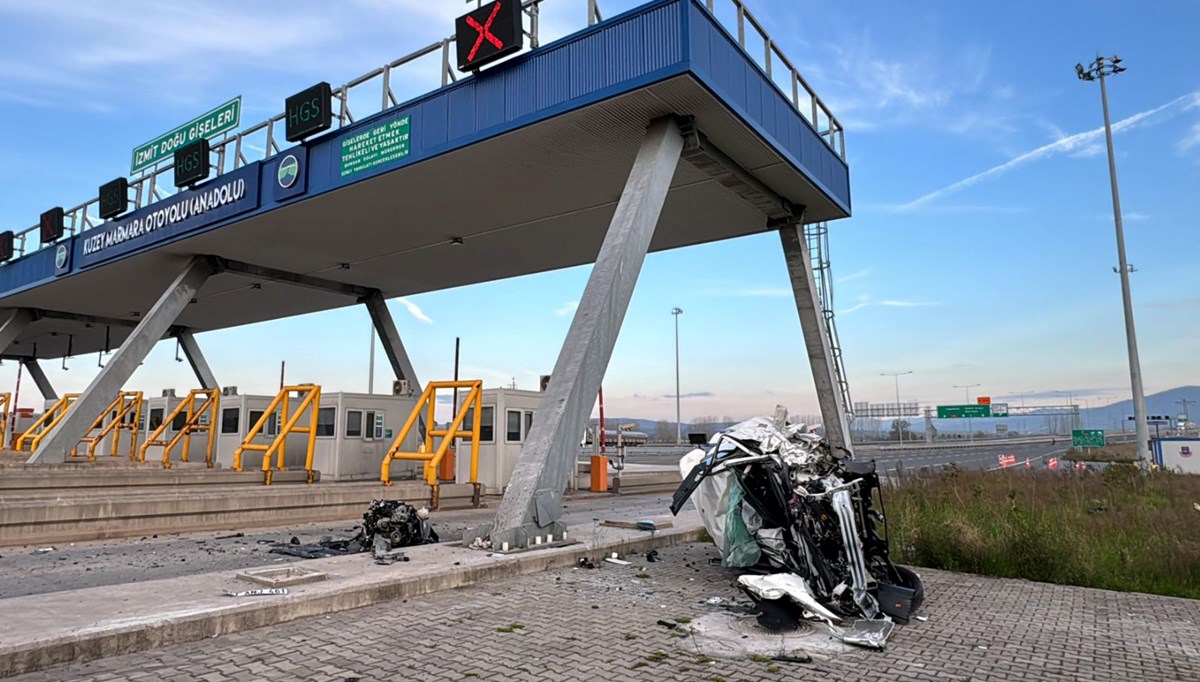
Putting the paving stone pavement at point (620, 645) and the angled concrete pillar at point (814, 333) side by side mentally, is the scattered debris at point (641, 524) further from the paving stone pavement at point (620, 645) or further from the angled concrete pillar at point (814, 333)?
the angled concrete pillar at point (814, 333)

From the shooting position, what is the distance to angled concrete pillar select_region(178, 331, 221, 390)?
1120 inches

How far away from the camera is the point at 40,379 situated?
37125mm

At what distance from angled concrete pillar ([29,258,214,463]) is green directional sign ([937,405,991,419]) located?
296 feet

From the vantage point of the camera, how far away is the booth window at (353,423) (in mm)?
18148

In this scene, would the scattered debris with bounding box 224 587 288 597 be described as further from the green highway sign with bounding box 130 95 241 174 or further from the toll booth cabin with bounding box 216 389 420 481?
the green highway sign with bounding box 130 95 241 174

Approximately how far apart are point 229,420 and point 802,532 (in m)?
19.0

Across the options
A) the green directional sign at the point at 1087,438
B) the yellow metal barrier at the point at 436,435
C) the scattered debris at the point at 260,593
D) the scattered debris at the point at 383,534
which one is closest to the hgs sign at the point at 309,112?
the yellow metal barrier at the point at 436,435

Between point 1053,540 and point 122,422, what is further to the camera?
point 122,422

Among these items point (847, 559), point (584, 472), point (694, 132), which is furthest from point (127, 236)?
point (847, 559)

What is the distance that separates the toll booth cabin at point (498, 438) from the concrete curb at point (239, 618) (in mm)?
8249

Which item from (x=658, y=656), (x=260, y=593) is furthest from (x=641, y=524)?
(x=260, y=593)

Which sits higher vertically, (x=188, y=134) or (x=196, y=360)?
(x=188, y=134)

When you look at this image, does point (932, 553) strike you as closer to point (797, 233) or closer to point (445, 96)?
point (797, 233)

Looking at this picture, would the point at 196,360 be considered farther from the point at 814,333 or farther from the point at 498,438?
the point at 814,333
